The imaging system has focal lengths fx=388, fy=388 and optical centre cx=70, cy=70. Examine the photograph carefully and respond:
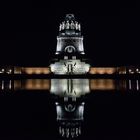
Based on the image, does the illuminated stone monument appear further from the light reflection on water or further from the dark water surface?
the dark water surface

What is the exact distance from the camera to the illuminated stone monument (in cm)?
7819

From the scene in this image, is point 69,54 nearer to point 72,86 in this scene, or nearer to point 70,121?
point 72,86

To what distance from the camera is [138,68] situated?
3248 inches

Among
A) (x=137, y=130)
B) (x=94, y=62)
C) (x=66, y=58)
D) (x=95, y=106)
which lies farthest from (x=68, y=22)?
(x=137, y=130)

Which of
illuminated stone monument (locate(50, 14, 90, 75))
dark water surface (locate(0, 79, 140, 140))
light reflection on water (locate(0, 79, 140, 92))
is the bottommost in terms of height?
dark water surface (locate(0, 79, 140, 140))

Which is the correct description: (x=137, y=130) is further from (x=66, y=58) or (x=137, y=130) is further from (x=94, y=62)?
(x=94, y=62)

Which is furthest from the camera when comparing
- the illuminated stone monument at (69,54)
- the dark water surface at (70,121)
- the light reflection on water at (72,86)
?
the illuminated stone monument at (69,54)

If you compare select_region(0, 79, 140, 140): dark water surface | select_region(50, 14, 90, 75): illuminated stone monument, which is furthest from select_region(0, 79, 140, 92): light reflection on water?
select_region(50, 14, 90, 75): illuminated stone monument

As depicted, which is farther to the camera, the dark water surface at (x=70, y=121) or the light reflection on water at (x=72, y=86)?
the light reflection on water at (x=72, y=86)

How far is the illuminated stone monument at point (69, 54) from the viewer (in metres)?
78.2

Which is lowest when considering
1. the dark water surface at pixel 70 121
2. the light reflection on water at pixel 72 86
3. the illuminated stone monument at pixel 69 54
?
the dark water surface at pixel 70 121

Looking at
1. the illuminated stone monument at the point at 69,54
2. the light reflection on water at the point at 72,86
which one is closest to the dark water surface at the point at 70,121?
the light reflection on water at the point at 72,86

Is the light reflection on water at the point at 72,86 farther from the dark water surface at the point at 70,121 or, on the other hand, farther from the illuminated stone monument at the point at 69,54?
the illuminated stone monument at the point at 69,54

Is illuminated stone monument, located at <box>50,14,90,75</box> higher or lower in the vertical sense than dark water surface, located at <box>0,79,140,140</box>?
higher
